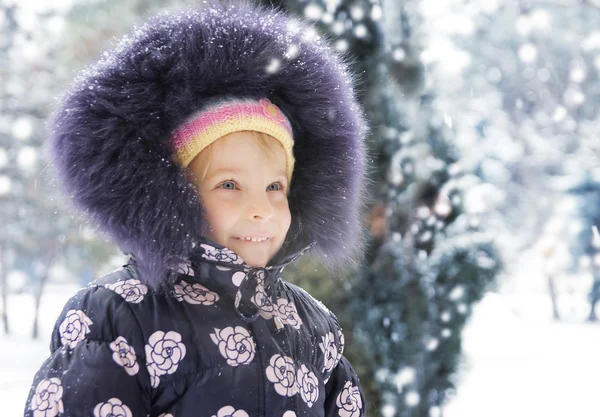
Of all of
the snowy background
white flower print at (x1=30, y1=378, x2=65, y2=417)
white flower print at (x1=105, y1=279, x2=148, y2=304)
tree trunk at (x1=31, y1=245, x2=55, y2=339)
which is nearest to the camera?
white flower print at (x1=30, y1=378, x2=65, y2=417)

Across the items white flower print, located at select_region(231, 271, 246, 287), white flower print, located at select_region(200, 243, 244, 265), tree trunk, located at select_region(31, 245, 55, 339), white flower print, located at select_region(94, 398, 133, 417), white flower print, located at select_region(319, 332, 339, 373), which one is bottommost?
tree trunk, located at select_region(31, 245, 55, 339)

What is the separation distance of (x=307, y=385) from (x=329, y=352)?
0.11 meters

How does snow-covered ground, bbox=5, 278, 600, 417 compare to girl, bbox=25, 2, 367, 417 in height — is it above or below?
below

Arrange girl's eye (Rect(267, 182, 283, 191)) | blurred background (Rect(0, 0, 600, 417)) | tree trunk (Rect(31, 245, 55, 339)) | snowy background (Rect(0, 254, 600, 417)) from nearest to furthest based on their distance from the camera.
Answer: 1. girl's eye (Rect(267, 182, 283, 191))
2. blurred background (Rect(0, 0, 600, 417))
3. tree trunk (Rect(31, 245, 55, 339))
4. snowy background (Rect(0, 254, 600, 417))

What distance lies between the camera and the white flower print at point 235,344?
2.96ft

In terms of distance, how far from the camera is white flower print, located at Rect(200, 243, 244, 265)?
929 mm

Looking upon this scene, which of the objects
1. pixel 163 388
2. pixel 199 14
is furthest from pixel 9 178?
pixel 163 388

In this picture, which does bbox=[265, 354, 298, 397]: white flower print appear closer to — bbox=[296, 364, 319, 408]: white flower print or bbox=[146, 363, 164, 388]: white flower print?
bbox=[296, 364, 319, 408]: white flower print

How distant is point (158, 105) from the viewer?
3.08 feet

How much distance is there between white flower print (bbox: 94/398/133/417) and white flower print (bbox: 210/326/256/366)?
0.15m

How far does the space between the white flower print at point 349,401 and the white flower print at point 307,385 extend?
99 mm

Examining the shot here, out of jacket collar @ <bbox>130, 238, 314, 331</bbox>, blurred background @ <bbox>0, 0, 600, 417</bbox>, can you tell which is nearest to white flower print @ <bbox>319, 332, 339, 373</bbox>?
jacket collar @ <bbox>130, 238, 314, 331</bbox>

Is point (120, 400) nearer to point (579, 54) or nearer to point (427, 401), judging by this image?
point (427, 401)

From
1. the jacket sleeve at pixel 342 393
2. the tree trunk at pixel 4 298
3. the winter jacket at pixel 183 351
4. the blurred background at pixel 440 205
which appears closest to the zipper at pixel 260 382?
the winter jacket at pixel 183 351
